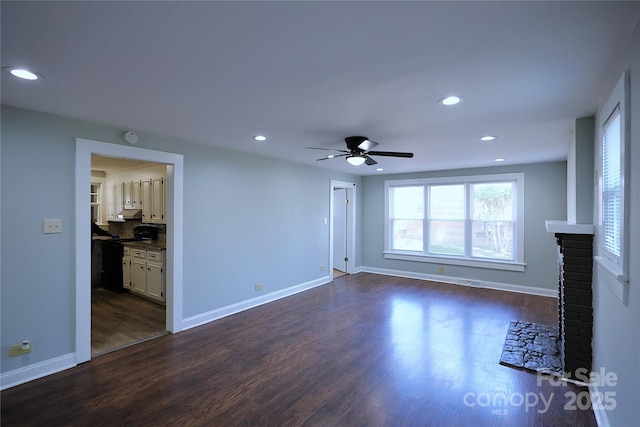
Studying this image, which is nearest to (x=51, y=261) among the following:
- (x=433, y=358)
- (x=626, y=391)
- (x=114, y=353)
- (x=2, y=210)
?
(x=2, y=210)

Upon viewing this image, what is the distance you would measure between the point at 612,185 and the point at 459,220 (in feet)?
15.2

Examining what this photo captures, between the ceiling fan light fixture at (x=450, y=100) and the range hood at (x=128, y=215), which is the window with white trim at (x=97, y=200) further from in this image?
the ceiling fan light fixture at (x=450, y=100)

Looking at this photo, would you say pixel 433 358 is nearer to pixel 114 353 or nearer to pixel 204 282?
pixel 204 282

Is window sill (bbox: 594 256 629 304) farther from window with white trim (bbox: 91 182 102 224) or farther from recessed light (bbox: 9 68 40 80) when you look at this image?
window with white trim (bbox: 91 182 102 224)

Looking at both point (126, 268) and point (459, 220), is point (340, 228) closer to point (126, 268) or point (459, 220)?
point (459, 220)

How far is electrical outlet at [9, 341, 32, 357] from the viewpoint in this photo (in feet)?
8.87

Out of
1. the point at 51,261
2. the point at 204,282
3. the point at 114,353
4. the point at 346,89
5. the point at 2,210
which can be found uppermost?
the point at 346,89

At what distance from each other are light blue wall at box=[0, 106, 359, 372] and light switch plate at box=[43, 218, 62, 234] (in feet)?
0.14

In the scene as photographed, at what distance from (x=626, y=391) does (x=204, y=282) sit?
409 cm

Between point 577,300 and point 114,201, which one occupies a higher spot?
point 114,201

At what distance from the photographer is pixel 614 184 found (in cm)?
200

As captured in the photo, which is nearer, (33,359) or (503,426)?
(503,426)

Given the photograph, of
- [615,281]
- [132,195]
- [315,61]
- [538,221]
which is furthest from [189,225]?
[538,221]

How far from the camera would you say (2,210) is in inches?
104
